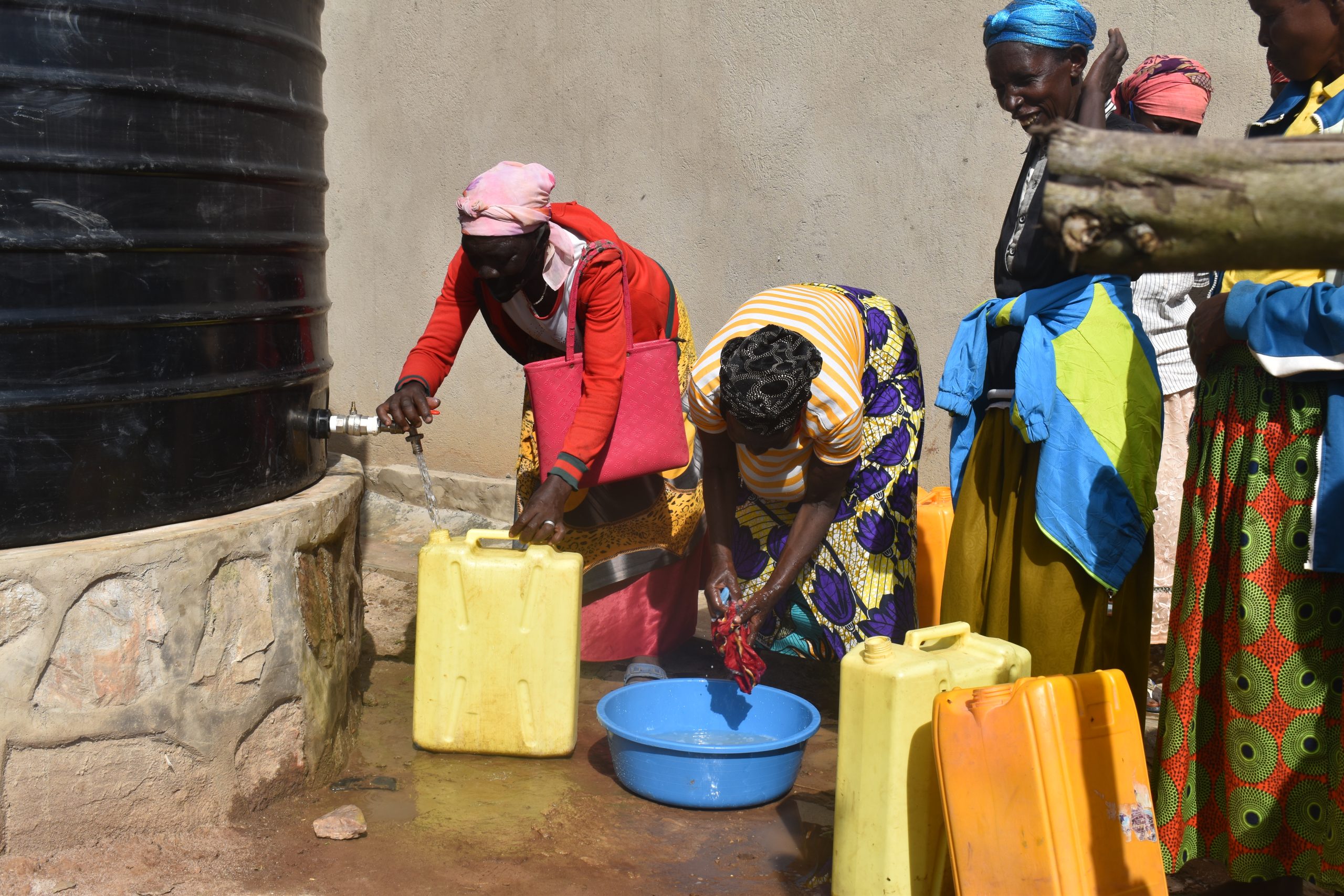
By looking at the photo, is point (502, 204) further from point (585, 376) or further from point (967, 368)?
point (967, 368)

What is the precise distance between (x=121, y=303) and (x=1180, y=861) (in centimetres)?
257

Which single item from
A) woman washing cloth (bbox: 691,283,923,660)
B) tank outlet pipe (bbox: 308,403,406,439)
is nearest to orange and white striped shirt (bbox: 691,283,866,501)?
woman washing cloth (bbox: 691,283,923,660)

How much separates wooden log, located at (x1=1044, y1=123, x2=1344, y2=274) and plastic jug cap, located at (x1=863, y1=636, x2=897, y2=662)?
1334 mm

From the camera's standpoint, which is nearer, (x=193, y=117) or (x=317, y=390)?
(x=193, y=117)

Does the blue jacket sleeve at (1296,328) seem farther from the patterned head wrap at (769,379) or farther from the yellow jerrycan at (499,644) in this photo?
the yellow jerrycan at (499,644)

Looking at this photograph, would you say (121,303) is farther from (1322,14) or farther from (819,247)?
(819,247)

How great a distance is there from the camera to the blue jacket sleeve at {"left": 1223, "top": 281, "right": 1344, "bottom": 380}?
213 centimetres

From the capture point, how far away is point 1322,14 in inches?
90.8

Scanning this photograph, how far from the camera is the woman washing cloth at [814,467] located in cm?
292

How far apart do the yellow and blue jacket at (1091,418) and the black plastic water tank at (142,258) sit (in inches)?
73.4

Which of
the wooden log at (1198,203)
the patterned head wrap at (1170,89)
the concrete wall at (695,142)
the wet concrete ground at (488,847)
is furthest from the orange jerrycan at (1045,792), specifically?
the concrete wall at (695,142)

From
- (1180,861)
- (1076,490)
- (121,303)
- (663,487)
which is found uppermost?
(121,303)

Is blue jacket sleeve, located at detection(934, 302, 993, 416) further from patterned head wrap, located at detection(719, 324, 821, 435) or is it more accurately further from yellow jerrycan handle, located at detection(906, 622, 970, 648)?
yellow jerrycan handle, located at detection(906, 622, 970, 648)

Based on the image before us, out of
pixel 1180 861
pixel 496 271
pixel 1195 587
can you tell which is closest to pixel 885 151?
pixel 496 271
